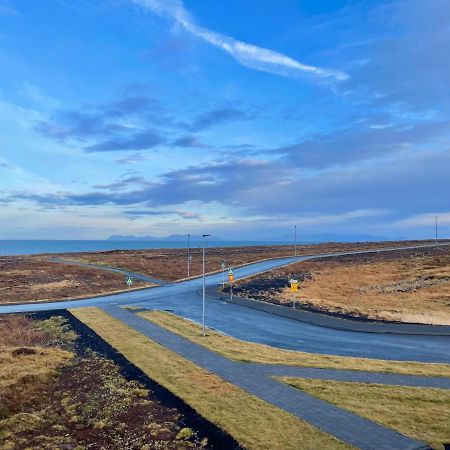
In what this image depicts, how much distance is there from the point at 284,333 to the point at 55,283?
143 feet

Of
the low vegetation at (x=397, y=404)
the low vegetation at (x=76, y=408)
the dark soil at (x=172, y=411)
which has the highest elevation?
the low vegetation at (x=397, y=404)

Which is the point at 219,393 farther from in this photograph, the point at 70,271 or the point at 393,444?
the point at 70,271

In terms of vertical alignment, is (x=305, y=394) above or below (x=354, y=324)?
above

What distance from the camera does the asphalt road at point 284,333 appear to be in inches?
990

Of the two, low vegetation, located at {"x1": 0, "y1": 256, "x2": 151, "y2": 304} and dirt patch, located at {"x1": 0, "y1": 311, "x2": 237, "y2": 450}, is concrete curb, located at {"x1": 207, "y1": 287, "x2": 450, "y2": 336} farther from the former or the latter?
low vegetation, located at {"x1": 0, "y1": 256, "x2": 151, "y2": 304}

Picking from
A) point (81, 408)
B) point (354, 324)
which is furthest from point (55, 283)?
point (81, 408)

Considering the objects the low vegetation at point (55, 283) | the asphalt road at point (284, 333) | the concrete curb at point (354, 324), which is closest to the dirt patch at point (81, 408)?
the asphalt road at point (284, 333)

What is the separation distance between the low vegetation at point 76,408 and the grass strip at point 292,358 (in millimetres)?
6209

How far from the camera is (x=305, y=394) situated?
17.2 m

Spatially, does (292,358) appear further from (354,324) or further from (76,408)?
(354,324)

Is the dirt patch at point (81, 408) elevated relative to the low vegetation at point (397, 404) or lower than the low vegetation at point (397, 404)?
lower

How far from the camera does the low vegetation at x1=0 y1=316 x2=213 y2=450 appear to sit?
45.7 ft

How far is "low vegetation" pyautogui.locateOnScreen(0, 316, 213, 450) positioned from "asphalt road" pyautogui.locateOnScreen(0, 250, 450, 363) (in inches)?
440

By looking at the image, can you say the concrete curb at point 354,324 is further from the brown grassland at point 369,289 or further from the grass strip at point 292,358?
the grass strip at point 292,358
